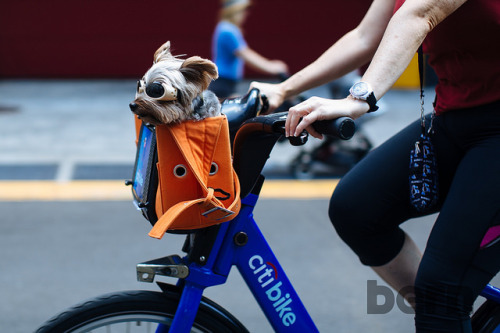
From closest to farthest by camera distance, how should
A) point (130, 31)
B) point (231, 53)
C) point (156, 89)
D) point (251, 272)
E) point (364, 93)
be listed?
point (156, 89), point (364, 93), point (251, 272), point (231, 53), point (130, 31)

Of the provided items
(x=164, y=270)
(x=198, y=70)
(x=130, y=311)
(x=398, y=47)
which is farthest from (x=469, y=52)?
(x=130, y=311)

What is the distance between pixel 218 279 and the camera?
1.89 metres

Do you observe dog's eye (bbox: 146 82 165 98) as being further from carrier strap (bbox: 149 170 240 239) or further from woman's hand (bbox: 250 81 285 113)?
woman's hand (bbox: 250 81 285 113)

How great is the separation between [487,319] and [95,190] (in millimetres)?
4792

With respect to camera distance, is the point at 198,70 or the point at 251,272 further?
the point at 251,272

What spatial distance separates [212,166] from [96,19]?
41.4 ft

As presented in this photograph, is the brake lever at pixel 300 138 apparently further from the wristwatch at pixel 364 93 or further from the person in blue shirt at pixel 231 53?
the person in blue shirt at pixel 231 53

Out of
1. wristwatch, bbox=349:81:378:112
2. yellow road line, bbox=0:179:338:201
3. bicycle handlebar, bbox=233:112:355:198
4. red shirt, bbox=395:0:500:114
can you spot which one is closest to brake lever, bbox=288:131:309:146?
bicycle handlebar, bbox=233:112:355:198

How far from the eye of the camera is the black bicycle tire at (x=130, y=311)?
178cm

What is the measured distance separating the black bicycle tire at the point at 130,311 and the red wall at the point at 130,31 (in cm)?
1198

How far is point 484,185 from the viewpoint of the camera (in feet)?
5.77

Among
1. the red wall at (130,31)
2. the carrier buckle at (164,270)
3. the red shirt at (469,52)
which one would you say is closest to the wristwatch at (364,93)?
the red shirt at (469,52)

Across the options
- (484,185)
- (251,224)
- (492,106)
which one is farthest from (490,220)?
(251,224)

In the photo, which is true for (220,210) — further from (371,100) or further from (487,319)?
(487,319)
